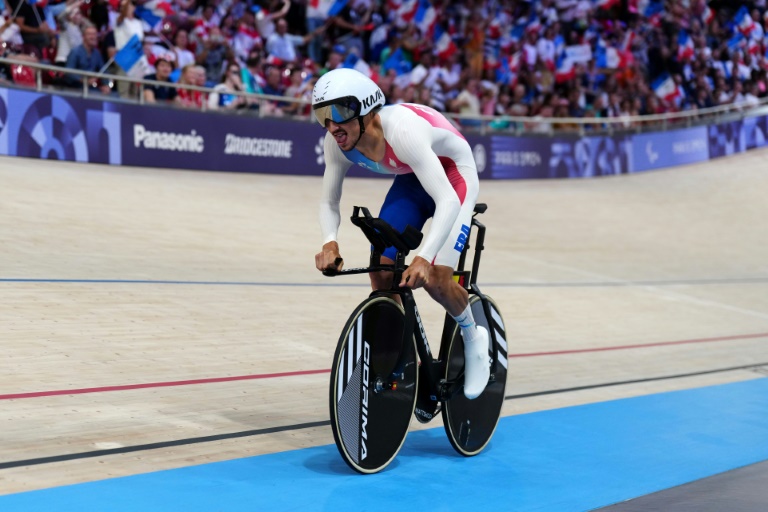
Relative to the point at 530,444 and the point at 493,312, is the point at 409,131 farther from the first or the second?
the point at 530,444

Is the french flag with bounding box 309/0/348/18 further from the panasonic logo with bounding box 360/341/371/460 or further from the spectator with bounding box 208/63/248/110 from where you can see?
the panasonic logo with bounding box 360/341/371/460

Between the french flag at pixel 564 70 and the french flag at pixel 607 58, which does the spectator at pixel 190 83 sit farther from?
the french flag at pixel 607 58

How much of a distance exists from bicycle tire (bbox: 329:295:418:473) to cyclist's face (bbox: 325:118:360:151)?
53 centimetres

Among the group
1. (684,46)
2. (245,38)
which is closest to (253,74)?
(245,38)

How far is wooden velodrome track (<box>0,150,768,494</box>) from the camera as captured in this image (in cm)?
359

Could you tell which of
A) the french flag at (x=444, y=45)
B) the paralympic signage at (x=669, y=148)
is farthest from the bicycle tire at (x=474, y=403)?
the paralympic signage at (x=669, y=148)

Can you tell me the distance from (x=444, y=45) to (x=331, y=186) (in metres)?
11.8

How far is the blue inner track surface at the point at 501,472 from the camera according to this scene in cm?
285

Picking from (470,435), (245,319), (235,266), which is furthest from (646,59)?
(470,435)

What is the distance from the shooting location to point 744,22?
2086cm

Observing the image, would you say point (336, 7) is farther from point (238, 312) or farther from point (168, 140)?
point (238, 312)

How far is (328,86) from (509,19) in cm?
1429

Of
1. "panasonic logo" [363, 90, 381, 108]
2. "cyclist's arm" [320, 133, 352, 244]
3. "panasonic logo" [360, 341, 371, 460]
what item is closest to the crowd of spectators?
"cyclist's arm" [320, 133, 352, 244]

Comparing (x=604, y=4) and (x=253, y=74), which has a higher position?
(x=604, y=4)
